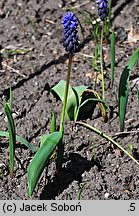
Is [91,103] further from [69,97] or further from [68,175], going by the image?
[68,175]

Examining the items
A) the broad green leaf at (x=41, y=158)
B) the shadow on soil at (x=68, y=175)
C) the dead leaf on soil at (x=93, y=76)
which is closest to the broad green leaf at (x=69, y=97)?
the shadow on soil at (x=68, y=175)

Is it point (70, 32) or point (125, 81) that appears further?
point (125, 81)

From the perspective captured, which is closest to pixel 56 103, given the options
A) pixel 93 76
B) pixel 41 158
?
pixel 93 76

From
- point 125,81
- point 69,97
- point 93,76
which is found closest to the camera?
point 125,81

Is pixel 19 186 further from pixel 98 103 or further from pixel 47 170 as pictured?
pixel 98 103

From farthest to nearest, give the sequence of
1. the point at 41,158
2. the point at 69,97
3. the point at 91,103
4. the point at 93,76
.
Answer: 1. the point at 93,76
2. the point at 91,103
3. the point at 69,97
4. the point at 41,158

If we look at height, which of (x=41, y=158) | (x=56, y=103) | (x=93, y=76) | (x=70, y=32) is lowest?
(x=41, y=158)

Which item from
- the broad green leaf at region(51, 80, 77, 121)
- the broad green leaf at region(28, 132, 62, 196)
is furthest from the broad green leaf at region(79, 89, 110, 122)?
the broad green leaf at region(28, 132, 62, 196)

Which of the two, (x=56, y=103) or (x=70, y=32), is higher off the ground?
(x=70, y=32)
